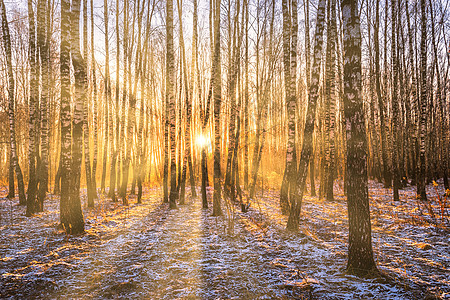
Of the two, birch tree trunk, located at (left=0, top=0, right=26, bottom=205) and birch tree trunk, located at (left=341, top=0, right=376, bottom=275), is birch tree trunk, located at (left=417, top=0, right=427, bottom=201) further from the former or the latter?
birch tree trunk, located at (left=0, top=0, right=26, bottom=205)

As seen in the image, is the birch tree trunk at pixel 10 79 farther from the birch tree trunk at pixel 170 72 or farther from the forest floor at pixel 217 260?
the birch tree trunk at pixel 170 72

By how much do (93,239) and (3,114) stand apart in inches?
1052

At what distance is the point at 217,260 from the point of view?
4484 mm

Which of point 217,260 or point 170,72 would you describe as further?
point 170,72

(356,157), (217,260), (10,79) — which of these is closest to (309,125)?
(356,157)

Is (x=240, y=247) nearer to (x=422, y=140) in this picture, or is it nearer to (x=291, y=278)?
(x=291, y=278)

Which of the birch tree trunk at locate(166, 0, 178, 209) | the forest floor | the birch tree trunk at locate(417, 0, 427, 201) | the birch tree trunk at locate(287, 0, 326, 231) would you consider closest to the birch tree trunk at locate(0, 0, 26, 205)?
the forest floor

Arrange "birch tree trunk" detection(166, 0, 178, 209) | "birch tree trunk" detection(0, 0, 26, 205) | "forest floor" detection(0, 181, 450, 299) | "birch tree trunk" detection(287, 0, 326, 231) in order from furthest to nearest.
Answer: "birch tree trunk" detection(166, 0, 178, 209), "birch tree trunk" detection(0, 0, 26, 205), "birch tree trunk" detection(287, 0, 326, 231), "forest floor" detection(0, 181, 450, 299)

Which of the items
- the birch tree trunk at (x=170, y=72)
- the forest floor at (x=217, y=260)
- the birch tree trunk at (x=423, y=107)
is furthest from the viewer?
the birch tree trunk at (x=423, y=107)

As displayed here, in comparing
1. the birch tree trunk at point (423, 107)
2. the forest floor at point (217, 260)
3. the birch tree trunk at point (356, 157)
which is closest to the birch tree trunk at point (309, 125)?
the forest floor at point (217, 260)

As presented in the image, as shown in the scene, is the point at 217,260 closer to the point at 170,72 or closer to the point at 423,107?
the point at 170,72

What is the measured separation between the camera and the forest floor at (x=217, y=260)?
129 inches

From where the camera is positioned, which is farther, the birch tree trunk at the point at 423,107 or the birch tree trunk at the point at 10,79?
the birch tree trunk at the point at 423,107

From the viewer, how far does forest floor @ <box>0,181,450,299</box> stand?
3.28 meters
